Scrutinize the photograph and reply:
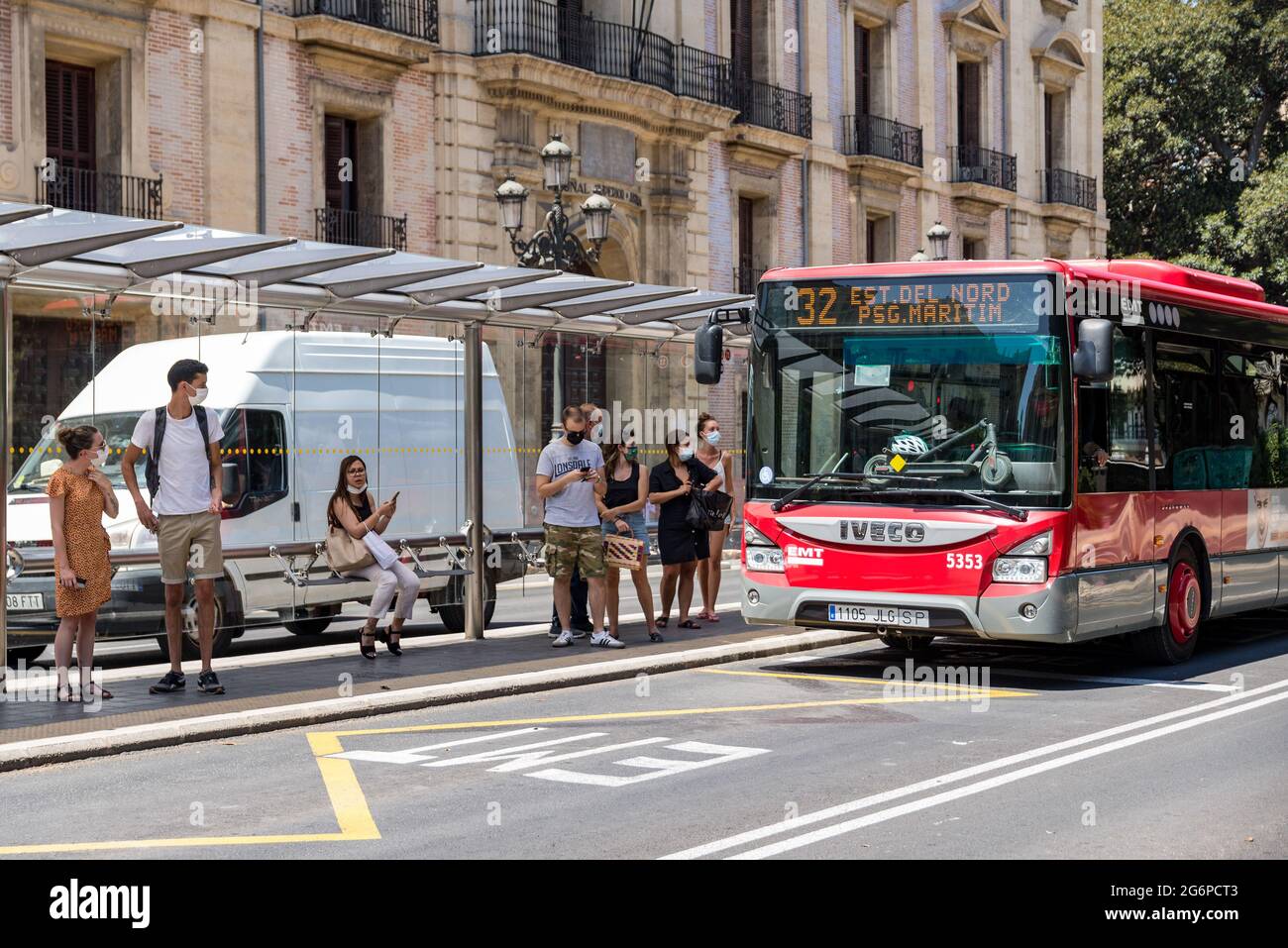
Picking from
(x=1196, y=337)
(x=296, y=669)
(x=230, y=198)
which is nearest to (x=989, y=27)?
(x=230, y=198)

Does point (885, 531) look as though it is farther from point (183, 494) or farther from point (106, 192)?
point (106, 192)

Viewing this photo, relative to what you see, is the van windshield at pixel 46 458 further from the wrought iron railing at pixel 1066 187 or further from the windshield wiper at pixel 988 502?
the wrought iron railing at pixel 1066 187

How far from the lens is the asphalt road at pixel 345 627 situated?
48.1 feet

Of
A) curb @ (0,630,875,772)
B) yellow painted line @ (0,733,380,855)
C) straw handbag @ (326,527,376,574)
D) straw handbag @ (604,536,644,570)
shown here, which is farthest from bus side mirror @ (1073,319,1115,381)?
yellow painted line @ (0,733,380,855)

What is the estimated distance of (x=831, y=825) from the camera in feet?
24.3

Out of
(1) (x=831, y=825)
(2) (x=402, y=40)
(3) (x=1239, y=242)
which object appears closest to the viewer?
(1) (x=831, y=825)

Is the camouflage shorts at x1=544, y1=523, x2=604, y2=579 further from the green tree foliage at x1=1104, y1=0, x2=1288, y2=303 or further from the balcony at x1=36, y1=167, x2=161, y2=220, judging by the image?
the green tree foliage at x1=1104, y1=0, x2=1288, y2=303

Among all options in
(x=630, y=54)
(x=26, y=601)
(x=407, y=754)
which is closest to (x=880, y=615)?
(x=407, y=754)

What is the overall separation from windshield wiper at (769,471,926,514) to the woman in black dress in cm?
273

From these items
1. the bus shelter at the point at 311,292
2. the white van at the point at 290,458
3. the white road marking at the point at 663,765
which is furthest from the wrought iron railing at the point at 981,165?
the white road marking at the point at 663,765

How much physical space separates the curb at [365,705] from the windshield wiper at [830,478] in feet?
5.19

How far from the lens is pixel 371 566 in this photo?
531 inches

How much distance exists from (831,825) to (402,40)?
21420 mm
